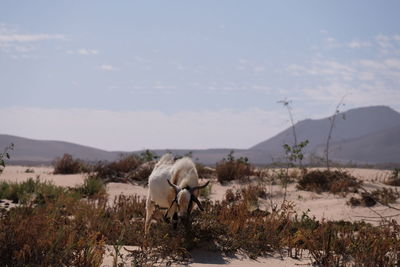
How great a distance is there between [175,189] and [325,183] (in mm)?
8396

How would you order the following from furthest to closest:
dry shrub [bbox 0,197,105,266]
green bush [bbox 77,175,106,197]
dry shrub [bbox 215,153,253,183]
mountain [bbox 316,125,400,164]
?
mountain [bbox 316,125,400,164], dry shrub [bbox 215,153,253,183], green bush [bbox 77,175,106,197], dry shrub [bbox 0,197,105,266]

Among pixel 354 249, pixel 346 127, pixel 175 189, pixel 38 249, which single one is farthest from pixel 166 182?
pixel 346 127

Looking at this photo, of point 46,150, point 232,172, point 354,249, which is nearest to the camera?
point 354,249

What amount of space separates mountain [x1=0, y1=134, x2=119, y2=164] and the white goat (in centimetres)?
8940

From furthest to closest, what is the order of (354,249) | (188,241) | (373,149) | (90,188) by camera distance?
1. (373,149)
2. (90,188)
3. (188,241)
4. (354,249)

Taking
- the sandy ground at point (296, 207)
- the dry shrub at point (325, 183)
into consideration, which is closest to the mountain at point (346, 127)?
the dry shrub at point (325, 183)

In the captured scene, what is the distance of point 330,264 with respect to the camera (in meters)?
5.15

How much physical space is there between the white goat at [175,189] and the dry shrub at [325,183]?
260 inches

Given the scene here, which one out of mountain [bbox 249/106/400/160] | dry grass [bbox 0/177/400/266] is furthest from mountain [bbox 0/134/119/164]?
dry grass [bbox 0/177/400/266]

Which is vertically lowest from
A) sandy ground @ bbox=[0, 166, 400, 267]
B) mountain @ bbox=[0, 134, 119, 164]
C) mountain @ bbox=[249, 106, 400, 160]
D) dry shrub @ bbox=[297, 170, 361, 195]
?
sandy ground @ bbox=[0, 166, 400, 267]

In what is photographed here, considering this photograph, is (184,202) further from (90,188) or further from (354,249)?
(90,188)

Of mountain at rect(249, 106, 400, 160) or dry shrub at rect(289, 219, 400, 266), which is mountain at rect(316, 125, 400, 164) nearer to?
mountain at rect(249, 106, 400, 160)

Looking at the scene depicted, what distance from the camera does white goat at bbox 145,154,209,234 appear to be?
583 centimetres

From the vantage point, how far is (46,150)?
103 metres
